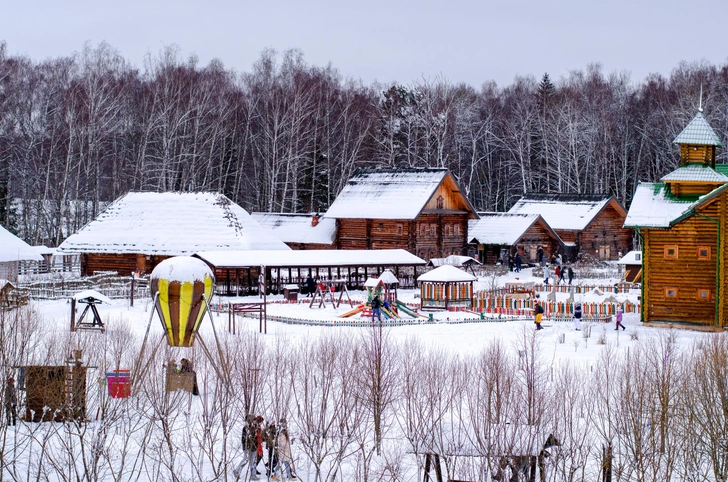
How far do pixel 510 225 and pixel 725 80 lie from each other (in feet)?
78.2

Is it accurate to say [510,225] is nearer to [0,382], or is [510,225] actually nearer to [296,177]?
[296,177]

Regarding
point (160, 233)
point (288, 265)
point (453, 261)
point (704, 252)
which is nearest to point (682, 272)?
point (704, 252)

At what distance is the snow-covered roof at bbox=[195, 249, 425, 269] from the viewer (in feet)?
154

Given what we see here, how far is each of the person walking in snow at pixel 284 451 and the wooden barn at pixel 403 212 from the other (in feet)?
137

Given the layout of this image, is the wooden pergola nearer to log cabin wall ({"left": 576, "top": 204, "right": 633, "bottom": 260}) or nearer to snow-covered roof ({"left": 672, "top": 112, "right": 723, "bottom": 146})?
snow-covered roof ({"left": 672, "top": 112, "right": 723, "bottom": 146})

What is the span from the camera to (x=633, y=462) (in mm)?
16938

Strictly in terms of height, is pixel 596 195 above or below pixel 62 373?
above

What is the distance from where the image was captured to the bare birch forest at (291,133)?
2653 inches

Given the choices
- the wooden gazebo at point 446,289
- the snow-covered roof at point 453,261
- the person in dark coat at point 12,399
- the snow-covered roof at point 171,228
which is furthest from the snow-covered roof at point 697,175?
the person in dark coat at point 12,399

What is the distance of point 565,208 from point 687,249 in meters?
32.9

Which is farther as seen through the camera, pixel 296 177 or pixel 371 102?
pixel 371 102

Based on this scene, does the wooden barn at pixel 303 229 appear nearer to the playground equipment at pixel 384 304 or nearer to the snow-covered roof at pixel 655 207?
the playground equipment at pixel 384 304

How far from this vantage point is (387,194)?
207ft

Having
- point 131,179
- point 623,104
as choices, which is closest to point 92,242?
point 131,179
